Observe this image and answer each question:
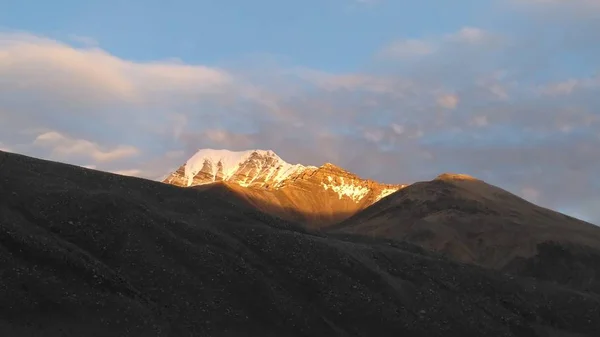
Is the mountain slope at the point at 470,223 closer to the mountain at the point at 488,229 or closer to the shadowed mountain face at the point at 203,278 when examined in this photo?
the mountain at the point at 488,229

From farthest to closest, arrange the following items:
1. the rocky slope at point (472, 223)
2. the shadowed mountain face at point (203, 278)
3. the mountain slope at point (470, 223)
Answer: the mountain slope at point (470, 223)
the rocky slope at point (472, 223)
the shadowed mountain face at point (203, 278)

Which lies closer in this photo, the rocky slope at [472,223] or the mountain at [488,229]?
the mountain at [488,229]

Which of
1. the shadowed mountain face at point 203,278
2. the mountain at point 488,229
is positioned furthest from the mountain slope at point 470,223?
the shadowed mountain face at point 203,278

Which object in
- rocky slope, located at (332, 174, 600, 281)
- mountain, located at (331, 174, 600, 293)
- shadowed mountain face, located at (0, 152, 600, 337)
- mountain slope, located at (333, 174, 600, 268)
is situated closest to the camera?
shadowed mountain face, located at (0, 152, 600, 337)

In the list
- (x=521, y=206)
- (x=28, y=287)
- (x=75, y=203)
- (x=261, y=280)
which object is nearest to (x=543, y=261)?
(x=521, y=206)

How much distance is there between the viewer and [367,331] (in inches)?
2218

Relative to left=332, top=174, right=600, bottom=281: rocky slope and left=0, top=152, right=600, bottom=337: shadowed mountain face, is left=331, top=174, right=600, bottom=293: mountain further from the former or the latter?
left=0, top=152, right=600, bottom=337: shadowed mountain face

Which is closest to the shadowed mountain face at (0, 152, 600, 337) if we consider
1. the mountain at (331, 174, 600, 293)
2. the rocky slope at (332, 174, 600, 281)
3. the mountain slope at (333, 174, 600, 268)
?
the mountain at (331, 174, 600, 293)

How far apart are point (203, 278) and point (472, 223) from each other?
96515mm

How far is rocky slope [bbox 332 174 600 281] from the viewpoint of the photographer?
129625 mm

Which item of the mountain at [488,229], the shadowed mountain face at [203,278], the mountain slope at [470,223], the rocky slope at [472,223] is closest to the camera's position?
the shadowed mountain face at [203,278]

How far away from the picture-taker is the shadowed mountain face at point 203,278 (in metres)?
45.1

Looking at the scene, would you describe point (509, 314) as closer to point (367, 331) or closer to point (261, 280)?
point (367, 331)

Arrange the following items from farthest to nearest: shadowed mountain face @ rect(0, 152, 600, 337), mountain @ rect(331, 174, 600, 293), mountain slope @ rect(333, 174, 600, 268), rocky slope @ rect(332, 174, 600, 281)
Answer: mountain slope @ rect(333, 174, 600, 268) < rocky slope @ rect(332, 174, 600, 281) < mountain @ rect(331, 174, 600, 293) < shadowed mountain face @ rect(0, 152, 600, 337)
